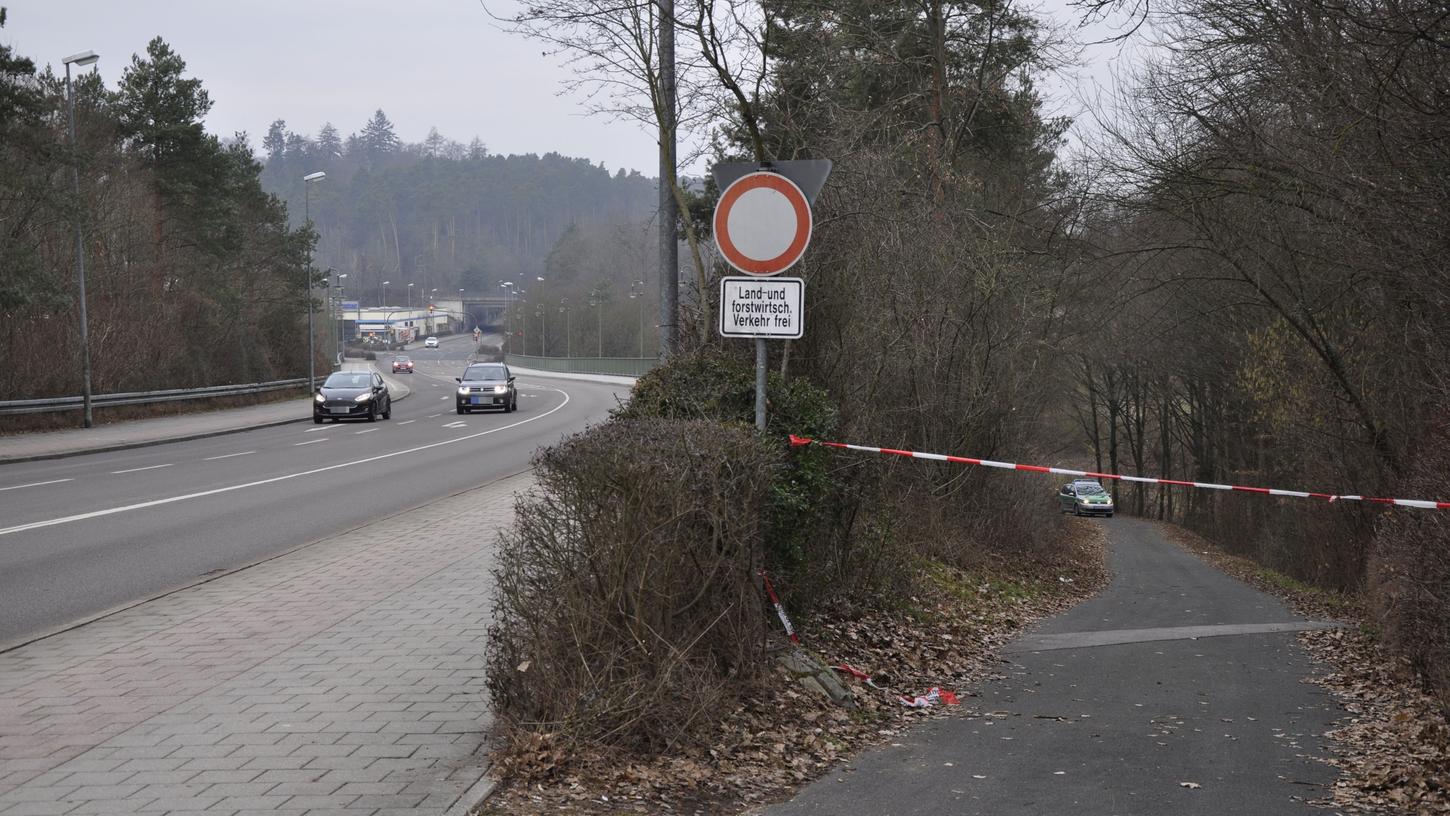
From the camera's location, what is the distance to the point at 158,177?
4794 cm

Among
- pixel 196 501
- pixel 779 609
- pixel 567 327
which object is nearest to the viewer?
pixel 779 609

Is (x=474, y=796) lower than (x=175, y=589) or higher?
higher

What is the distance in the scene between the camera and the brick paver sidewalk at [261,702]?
515 centimetres

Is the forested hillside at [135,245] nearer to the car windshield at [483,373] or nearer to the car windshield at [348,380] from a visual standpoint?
the car windshield at [348,380]

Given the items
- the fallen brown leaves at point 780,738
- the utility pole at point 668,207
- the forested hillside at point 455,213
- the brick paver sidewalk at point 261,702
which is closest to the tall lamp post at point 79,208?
the brick paver sidewalk at point 261,702

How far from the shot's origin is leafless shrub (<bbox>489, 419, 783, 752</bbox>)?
5516 millimetres

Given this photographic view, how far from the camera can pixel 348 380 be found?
131 feet

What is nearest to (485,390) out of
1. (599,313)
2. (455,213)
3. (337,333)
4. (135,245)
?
(135,245)

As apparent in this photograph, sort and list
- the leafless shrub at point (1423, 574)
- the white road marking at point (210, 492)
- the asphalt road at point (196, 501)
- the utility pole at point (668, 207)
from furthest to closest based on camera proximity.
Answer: the white road marking at point (210, 492) < the asphalt road at point (196, 501) < the utility pole at point (668, 207) < the leafless shrub at point (1423, 574)

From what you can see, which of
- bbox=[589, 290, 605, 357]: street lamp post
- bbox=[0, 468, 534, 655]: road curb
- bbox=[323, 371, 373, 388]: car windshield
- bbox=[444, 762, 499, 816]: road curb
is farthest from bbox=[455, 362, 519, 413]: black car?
bbox=[589, 290, 605, 357]: street lamp post

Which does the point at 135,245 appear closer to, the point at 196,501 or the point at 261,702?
the point at 196,501

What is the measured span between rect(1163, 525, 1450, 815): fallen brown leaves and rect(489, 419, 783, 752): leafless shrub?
2.94 meters

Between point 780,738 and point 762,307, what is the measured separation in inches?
94.3

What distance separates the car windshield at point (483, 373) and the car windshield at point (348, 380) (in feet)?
16.6
